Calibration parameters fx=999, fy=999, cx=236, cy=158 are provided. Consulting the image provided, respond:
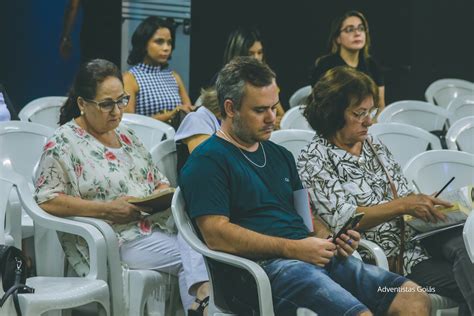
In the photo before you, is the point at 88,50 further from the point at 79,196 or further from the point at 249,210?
the point at 249,210

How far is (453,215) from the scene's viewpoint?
3848mm

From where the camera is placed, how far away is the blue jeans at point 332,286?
10.6ft

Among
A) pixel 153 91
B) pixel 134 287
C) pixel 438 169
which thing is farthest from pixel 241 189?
pixel 153 91

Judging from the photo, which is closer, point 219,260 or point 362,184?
point 219,260

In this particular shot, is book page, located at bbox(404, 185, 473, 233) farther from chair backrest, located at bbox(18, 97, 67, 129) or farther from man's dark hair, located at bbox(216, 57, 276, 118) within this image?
chair backrest, located at bbox(18, 97, 67, 129)

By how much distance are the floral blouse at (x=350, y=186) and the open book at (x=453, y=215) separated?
0.10m

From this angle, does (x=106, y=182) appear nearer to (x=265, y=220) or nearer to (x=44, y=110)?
(x=265, y=220)

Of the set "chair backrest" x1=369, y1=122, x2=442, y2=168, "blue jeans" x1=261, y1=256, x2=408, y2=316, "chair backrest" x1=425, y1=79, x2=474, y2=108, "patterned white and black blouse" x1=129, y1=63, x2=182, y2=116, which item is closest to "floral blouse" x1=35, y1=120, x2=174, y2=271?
"blue jeans" x1=261, y1=256, x2=408, y2=316

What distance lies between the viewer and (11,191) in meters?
4.21

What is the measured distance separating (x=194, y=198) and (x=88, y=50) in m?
4.14

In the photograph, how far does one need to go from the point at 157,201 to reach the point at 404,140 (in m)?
1.76

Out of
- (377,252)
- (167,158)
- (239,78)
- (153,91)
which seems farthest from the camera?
(153,91)

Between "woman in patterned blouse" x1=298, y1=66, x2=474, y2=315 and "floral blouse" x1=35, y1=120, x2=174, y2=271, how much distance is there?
79 cm

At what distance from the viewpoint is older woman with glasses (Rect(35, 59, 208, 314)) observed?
160 inches
